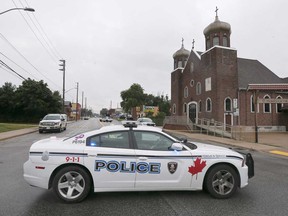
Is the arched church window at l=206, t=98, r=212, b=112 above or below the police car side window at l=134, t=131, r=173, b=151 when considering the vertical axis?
above

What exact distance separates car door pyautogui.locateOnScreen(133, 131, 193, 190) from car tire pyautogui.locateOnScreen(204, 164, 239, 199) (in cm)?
45

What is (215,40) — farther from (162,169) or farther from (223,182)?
(162,169)

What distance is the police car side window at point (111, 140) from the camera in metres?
5.37

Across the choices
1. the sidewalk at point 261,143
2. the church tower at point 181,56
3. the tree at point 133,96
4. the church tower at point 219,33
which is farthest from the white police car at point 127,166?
the tree at point 133,96

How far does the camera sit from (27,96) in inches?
1635

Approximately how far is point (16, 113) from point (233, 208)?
45.7 meters

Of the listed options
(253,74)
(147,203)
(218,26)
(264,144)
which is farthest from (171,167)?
(253,74)

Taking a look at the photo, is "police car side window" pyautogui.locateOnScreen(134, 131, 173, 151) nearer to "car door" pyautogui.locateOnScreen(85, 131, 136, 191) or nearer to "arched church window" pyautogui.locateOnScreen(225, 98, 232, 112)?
"car door" pyautogui.locateOnScreen(85, 131, 136, 191)

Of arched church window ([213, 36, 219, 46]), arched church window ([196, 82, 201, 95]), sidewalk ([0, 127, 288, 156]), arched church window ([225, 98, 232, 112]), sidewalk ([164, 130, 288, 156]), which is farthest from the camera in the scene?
arched church window ([196, 82, 201, 95])

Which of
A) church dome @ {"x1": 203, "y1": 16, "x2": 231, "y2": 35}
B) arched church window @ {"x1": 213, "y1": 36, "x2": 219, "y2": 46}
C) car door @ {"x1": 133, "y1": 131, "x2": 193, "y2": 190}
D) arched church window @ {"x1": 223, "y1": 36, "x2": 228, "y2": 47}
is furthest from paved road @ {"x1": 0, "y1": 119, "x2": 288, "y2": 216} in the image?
church dome @ {"x1": 203, "y1": 16, "x2": 231, "y2": 35}

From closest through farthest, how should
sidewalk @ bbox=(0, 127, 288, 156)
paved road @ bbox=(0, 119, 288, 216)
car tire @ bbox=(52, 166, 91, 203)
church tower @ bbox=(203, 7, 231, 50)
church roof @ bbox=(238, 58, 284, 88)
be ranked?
paved road @ bbox=(0, 119, 288, 216) → car tire @ bbox=(52, 166, 91, 203) → sidewalk @ bbox=(0, 127, 288, 156) → church tower @ bbox=(203, 7, 231, 50) → church roof @ bbox=(238, 58, 284, 88)

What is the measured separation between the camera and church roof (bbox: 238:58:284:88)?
116 feet

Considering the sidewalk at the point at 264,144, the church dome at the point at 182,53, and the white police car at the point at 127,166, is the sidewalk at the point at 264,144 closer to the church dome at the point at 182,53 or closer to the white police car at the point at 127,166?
the white police car at the point at 127,166

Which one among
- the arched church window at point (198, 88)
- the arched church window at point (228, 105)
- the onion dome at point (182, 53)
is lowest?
the arched church window at point (228, 105)
